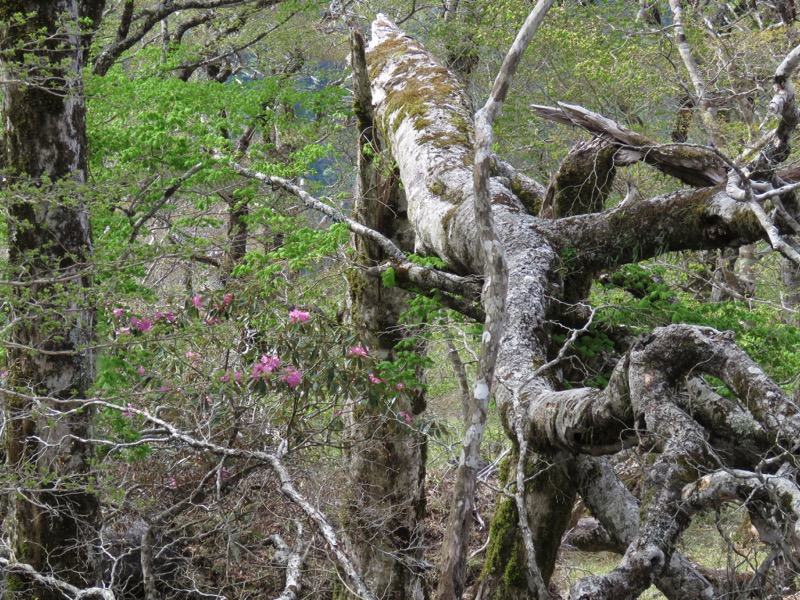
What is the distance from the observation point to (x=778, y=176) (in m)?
3.41

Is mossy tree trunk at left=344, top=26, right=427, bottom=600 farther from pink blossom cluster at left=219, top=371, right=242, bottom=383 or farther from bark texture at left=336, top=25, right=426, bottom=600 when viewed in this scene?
pink blossom cluster at left=219, top=371, right=242, bottom=383

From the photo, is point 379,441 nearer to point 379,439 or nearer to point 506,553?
point 379,439

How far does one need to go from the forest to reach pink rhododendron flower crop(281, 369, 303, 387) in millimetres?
21

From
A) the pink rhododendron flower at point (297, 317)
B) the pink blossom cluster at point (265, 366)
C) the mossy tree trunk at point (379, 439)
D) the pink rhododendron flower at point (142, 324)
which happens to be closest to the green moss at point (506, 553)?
the mossy tree trunk at point (379, 439)

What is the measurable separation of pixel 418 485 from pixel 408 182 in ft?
8.10

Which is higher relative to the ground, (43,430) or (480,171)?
(480,171)

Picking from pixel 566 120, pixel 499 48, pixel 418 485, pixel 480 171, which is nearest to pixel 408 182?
pixel 566 120

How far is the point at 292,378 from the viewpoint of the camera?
17.2ft

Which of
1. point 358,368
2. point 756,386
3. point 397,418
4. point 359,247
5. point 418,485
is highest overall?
point 756,386

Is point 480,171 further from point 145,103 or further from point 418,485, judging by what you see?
point 145,103

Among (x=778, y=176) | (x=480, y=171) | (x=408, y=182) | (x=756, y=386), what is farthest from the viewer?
(x=408, y=182)

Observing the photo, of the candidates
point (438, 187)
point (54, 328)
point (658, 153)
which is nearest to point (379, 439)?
point (438, 187)

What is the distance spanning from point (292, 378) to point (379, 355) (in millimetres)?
830

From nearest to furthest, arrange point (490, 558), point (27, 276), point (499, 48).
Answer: point (490, 558) < point (27, 276) < point (499, 48)
